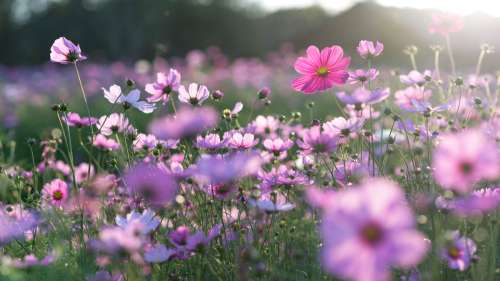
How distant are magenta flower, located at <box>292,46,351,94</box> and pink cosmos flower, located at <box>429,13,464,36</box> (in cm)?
130

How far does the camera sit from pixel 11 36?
751 inches

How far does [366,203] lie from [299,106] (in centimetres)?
547

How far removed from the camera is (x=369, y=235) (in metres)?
0.81

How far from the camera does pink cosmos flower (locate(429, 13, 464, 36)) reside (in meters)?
2.87

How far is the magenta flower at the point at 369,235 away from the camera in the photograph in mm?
786

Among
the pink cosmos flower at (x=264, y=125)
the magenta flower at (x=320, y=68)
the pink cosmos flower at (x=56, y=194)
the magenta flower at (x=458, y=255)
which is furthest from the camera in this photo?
the pink cosmos flower at (x=264, y=125)

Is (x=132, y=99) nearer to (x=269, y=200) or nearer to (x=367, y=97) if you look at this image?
(x=269, y=200)

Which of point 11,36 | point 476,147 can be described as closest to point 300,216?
point 476,147

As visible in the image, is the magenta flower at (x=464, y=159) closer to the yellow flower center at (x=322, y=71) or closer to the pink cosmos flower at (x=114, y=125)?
the yellow flower center at (x=322, y=71)

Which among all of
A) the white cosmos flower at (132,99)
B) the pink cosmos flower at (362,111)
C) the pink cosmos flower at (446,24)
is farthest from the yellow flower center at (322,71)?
the pink cosmos flower at (446,24)

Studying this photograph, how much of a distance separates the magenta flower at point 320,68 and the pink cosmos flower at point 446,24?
1.30m

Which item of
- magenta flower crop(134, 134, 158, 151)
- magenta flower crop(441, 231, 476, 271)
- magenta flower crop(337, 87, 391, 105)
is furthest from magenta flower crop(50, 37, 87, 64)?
magenta flower crop(441, 231, 476, 271)

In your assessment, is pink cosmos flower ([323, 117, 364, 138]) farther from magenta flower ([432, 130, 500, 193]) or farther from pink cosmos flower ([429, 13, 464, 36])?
pink cosmos flower ([429, 13, 464, 36])

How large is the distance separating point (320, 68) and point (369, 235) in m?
1.04
